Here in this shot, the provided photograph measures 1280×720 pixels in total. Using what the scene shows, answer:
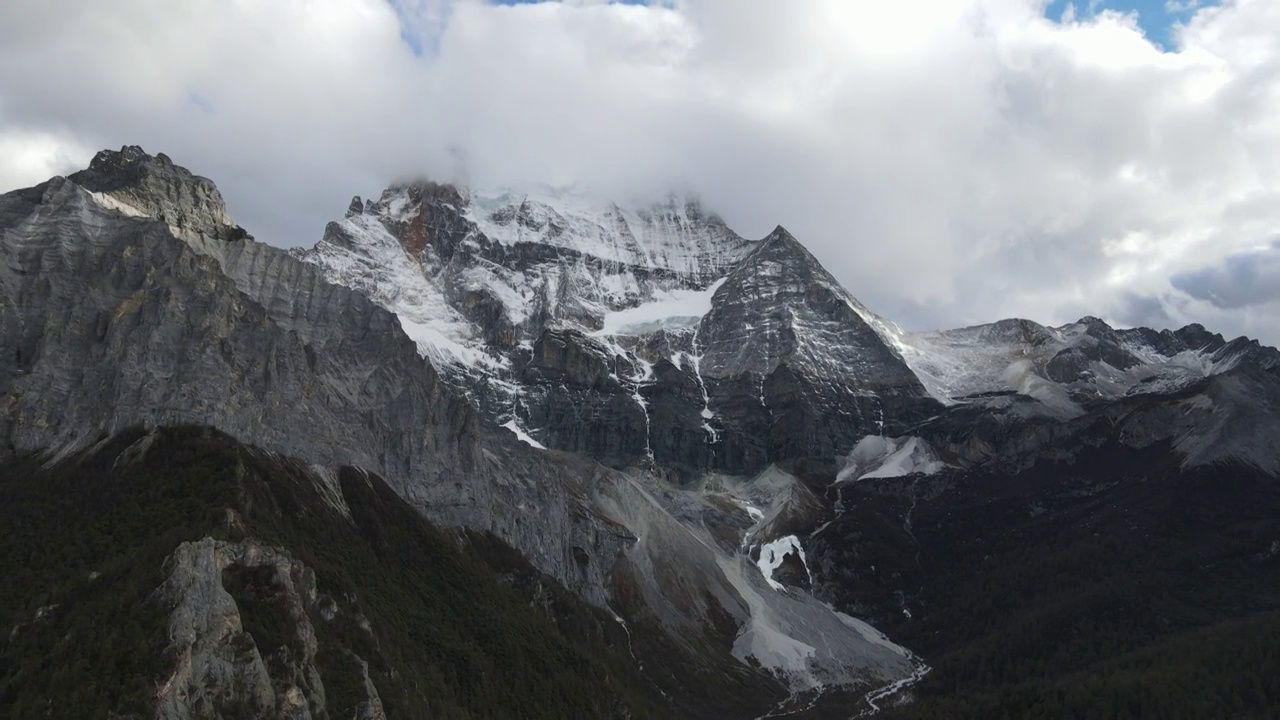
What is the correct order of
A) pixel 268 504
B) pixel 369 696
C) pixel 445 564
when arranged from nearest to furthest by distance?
pixel 369 696 → pixel 268 504 → pixel 445 564

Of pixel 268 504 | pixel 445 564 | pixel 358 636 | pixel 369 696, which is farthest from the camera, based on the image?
pixel 445 564

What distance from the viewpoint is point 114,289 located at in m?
179

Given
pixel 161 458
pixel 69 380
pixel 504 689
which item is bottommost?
pixel 504 689

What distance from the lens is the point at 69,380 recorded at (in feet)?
540

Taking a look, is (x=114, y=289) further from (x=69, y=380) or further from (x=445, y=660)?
(x=445, y=660)

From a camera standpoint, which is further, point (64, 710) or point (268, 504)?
point (268, 504)

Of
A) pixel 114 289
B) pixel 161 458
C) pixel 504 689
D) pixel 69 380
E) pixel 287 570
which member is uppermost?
pixel 114 289

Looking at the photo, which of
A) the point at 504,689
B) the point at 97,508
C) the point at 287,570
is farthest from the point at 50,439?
the point at 504,689

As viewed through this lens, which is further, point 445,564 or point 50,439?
point 445,564

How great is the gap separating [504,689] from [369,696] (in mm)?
46889

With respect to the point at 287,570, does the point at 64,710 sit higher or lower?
lower

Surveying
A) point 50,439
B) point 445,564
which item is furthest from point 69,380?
point 445,564

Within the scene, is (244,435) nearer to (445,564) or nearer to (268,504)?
(268,504)

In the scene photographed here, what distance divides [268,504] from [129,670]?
53155 millimetres
